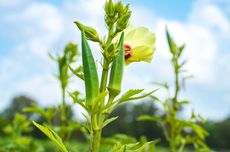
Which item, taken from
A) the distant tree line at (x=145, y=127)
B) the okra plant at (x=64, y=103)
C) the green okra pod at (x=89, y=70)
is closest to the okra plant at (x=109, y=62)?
the green okra pod at (x=89, y=70)

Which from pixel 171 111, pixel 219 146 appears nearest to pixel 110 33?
pixel 171 111

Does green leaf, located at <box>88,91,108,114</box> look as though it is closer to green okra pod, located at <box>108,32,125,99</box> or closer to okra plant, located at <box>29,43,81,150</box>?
green okra pod, located at <box>108,32,125,99</box>

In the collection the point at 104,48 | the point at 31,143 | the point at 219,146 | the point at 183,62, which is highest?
the point at 104,48

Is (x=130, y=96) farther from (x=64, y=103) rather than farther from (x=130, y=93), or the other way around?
(x=64, y=103)

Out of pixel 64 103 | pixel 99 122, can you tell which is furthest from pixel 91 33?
pixel 64 103

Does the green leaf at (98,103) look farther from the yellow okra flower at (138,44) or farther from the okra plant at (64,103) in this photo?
the okra plant at (64,103)

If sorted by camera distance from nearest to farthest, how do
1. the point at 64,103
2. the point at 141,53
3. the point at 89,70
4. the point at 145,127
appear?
the point at 89,70 → the point at 141,53 → the point at 64,103 → the point at 145,127

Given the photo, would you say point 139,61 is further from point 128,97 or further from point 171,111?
point 171,111
